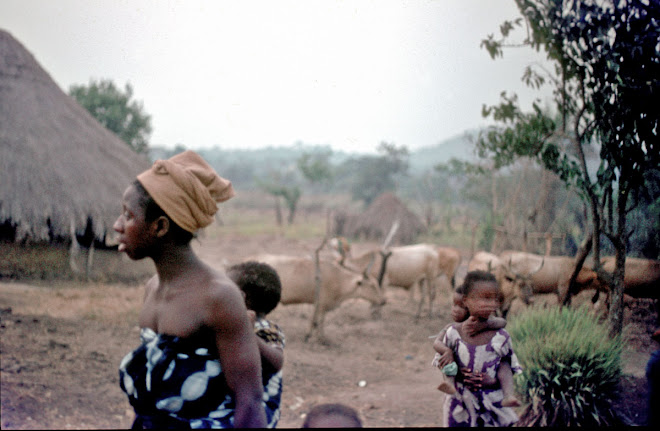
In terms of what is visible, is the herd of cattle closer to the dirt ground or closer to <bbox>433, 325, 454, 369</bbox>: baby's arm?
the dirt ground

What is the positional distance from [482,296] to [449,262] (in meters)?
8.54

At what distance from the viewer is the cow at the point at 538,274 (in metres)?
7.32

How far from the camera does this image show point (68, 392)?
15.0 feet

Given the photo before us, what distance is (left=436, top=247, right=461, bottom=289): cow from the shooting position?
1067 cm

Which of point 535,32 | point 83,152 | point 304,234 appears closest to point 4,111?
point 83,152

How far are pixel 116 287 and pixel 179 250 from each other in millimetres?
8525

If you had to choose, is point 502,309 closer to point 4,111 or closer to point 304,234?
point 4,111

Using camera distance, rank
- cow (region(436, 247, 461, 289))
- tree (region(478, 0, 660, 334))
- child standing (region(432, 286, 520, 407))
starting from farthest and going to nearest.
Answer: cow (region(436, 247, 461, 289)) < tree (region(478, 0, 660, 334)) < child standing (region(432, 286, 520, 407))

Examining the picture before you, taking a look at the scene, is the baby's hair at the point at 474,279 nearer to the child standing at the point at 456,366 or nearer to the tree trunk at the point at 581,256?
the child standing at the point at 456,366

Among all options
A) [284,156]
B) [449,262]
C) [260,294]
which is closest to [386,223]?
[449,262]

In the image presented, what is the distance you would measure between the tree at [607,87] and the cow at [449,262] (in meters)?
5.56

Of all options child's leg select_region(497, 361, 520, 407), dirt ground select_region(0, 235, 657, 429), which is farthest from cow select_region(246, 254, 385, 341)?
child's leg select_region(497, 361, 520, 407)

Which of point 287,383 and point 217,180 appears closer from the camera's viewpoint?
Result: point 217,180

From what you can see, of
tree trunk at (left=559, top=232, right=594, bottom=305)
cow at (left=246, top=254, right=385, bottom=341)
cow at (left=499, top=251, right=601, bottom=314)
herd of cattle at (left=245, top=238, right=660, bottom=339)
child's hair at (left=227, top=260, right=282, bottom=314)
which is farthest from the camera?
cow at (left=246, top=254, right=385, bottom=341)
